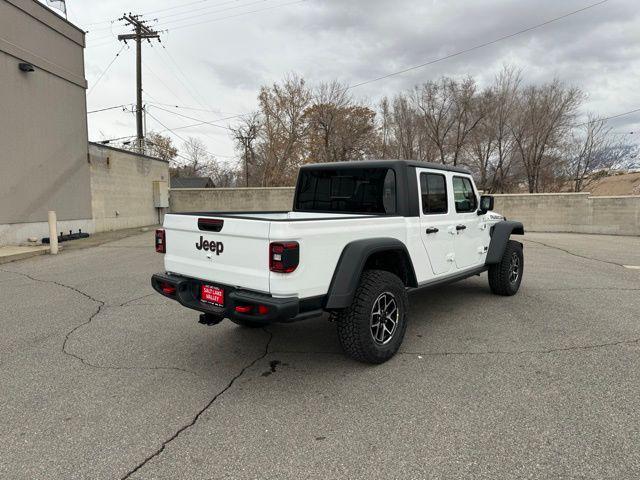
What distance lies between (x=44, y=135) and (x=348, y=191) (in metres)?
13.2

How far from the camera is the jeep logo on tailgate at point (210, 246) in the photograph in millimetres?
3604

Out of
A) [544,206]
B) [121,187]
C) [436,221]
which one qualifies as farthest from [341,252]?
[544,206]

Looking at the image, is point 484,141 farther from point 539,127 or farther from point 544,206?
point 544,206

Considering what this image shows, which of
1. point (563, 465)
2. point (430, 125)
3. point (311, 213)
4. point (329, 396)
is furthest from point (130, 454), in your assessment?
point (430, 125)

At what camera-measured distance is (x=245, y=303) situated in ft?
10.6

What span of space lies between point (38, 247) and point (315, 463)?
12.7m

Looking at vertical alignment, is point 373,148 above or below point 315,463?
above

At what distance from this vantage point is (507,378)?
358 centimetres

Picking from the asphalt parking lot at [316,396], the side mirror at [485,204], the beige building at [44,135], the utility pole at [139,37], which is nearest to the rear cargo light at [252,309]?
the asphalt parking lot at [316,396]

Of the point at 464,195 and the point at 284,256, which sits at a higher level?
the point at 464,195

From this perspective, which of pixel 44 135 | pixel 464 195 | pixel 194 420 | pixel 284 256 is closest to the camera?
pixel 194 420

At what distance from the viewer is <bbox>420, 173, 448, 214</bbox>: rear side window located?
15.2 feet

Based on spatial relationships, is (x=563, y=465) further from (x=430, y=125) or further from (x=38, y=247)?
(x=430, y=125)

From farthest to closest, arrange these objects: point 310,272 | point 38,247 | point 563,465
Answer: point 38,247
point 310,272
point 563,465
